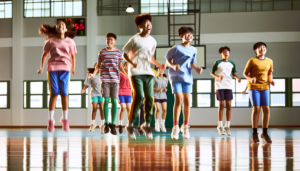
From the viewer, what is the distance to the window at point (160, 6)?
510 inches

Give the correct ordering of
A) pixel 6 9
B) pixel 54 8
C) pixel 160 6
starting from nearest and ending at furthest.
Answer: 1. pixel 160 6
2. pixel 54 8
3. pixel 6 9

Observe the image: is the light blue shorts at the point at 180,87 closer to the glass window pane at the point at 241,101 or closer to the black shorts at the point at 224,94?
the black shorts at the point at 224,94

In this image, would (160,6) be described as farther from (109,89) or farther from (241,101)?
(109,89)

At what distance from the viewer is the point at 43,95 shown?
1330cm

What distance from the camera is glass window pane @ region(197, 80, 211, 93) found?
12.7 metres

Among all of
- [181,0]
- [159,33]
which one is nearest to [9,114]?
[159,33]

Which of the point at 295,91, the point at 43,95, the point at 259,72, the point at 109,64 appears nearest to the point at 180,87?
the point at 109,64

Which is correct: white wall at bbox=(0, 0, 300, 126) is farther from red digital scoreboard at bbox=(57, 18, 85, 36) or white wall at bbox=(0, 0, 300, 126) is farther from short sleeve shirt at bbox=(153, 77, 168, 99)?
short sleeve shirt at bbox=(153, 77, 168, 99)

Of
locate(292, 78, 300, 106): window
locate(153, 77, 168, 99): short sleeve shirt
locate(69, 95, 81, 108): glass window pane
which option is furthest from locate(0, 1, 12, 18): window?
locate(292, 78, 300, 106): window

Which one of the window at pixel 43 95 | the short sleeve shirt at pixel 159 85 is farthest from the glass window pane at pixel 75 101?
the short sleeve shirt at pixel 159 85

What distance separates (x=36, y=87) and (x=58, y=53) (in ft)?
32.5

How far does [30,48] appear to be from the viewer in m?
13.5

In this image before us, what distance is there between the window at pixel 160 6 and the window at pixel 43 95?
3.82m

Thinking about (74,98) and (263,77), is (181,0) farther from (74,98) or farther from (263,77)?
(263,77)
